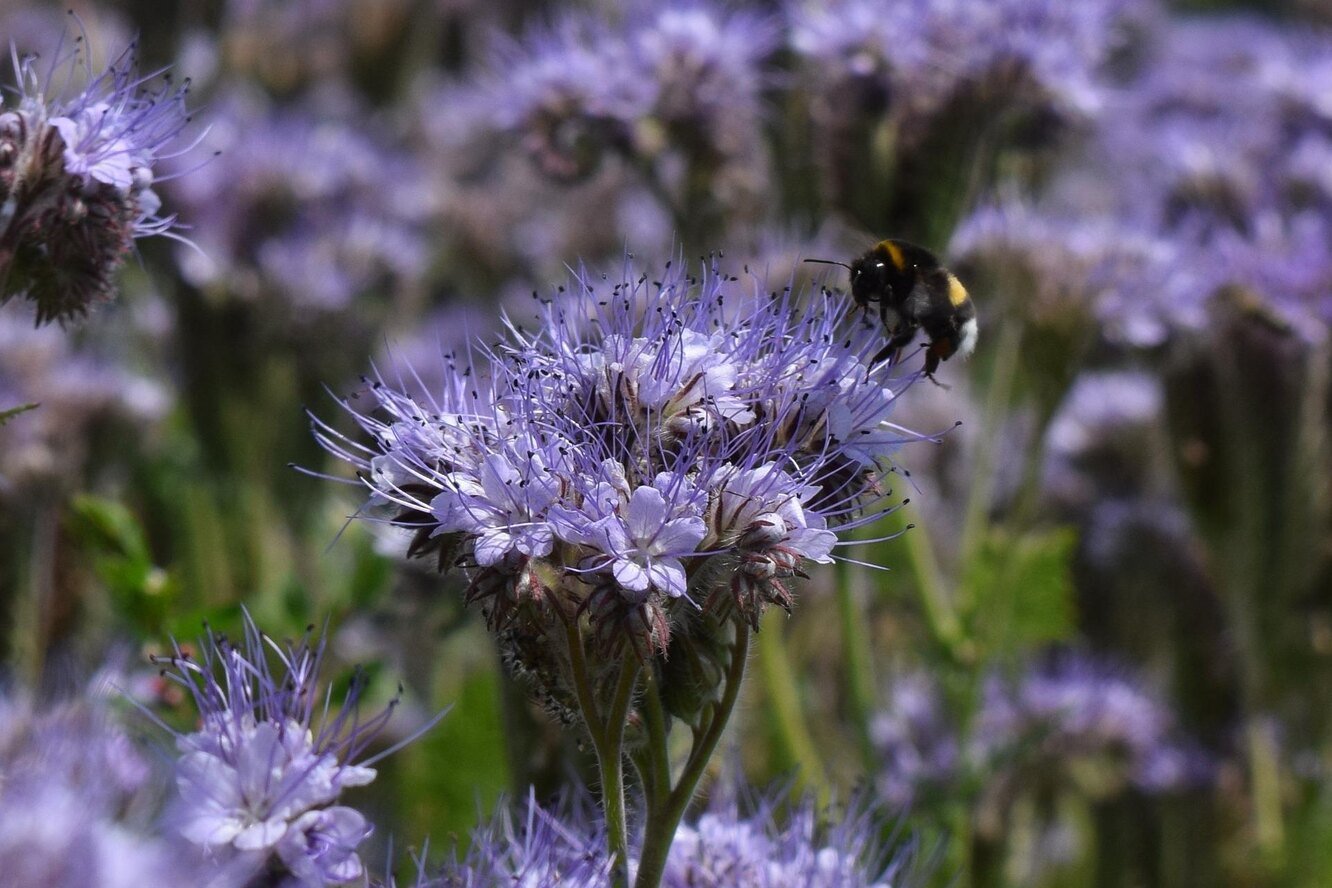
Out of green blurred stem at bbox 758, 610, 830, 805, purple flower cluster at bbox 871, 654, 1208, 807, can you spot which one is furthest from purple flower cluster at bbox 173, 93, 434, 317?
purple flower cluster at bbox 871, 654, 1208, 807

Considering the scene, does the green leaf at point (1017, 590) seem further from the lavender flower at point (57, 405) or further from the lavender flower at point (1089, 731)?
the lavender flower at point (57, 405)

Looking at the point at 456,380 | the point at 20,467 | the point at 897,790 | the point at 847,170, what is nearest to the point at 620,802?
the point at 456,380

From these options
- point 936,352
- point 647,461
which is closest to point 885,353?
point 936,352

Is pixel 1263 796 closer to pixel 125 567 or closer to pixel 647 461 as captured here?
pixel 647 461

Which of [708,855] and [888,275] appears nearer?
[708,855]

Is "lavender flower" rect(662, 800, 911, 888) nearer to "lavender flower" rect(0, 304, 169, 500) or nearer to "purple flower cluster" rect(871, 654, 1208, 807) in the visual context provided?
"purple flower cluster" rect(871, 654, 1208, 807)

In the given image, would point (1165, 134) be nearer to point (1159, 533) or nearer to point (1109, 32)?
point (1109, 32)

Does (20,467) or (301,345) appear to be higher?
(301,345)
